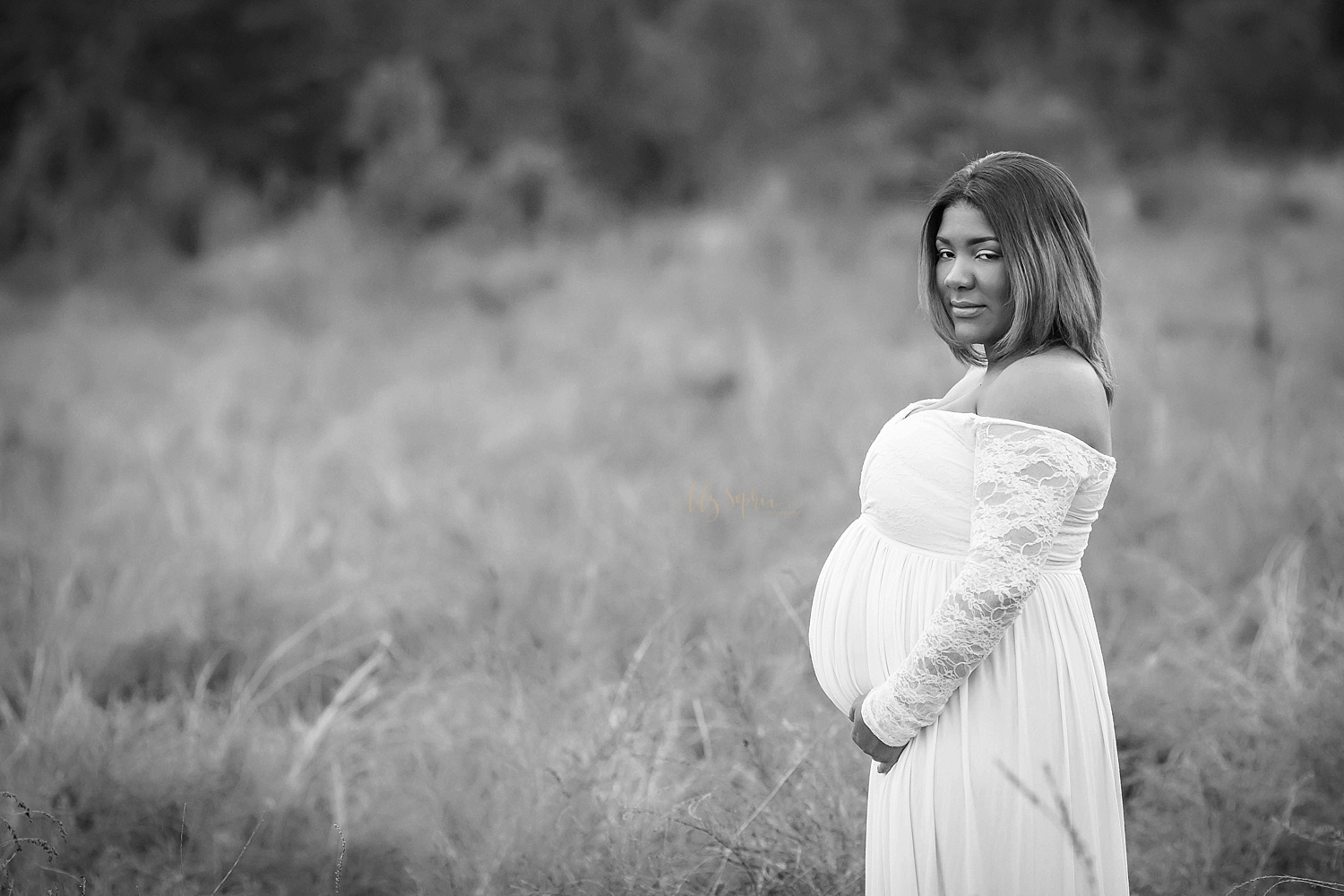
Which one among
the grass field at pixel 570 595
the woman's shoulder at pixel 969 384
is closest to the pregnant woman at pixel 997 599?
the woman's shoulder at pixel 969 384

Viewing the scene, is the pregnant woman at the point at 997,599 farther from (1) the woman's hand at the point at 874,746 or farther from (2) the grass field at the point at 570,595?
(2) the grass field at the point at 570,595

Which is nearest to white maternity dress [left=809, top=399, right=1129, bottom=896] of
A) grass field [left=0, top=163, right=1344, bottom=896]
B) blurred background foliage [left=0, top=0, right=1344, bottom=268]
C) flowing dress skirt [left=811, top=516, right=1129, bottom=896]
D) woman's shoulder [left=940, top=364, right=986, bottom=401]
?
flowing dress skirt [left=811, top=516, right=1129, bottom=896]

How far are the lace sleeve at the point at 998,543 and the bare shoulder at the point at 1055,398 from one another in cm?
3

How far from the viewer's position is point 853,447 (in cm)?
512

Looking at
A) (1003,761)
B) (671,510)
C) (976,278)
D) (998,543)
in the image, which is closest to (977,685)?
(1003,761)

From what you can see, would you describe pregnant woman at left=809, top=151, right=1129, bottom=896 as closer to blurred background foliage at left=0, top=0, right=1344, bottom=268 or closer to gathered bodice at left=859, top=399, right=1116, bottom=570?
gathered bodice at left=859, top=399, right=1116, bottom=570

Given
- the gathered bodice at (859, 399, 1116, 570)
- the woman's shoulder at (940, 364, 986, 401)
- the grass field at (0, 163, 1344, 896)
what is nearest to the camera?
the gathered bodice at (859, 399, 1116, 570)

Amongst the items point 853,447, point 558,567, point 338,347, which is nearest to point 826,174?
point 338,347

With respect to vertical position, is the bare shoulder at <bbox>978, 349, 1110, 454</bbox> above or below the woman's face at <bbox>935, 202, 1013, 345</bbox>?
below

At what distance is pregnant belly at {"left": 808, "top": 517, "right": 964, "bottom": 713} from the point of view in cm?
164

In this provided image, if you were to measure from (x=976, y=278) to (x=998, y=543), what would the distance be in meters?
0.45

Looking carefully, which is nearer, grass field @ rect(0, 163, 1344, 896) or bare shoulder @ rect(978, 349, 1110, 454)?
bare shoulder @ rect(978, 349, 1110, 454)

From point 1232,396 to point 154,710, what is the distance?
568cm

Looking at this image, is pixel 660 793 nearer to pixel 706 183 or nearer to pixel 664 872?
pixel 664 872
